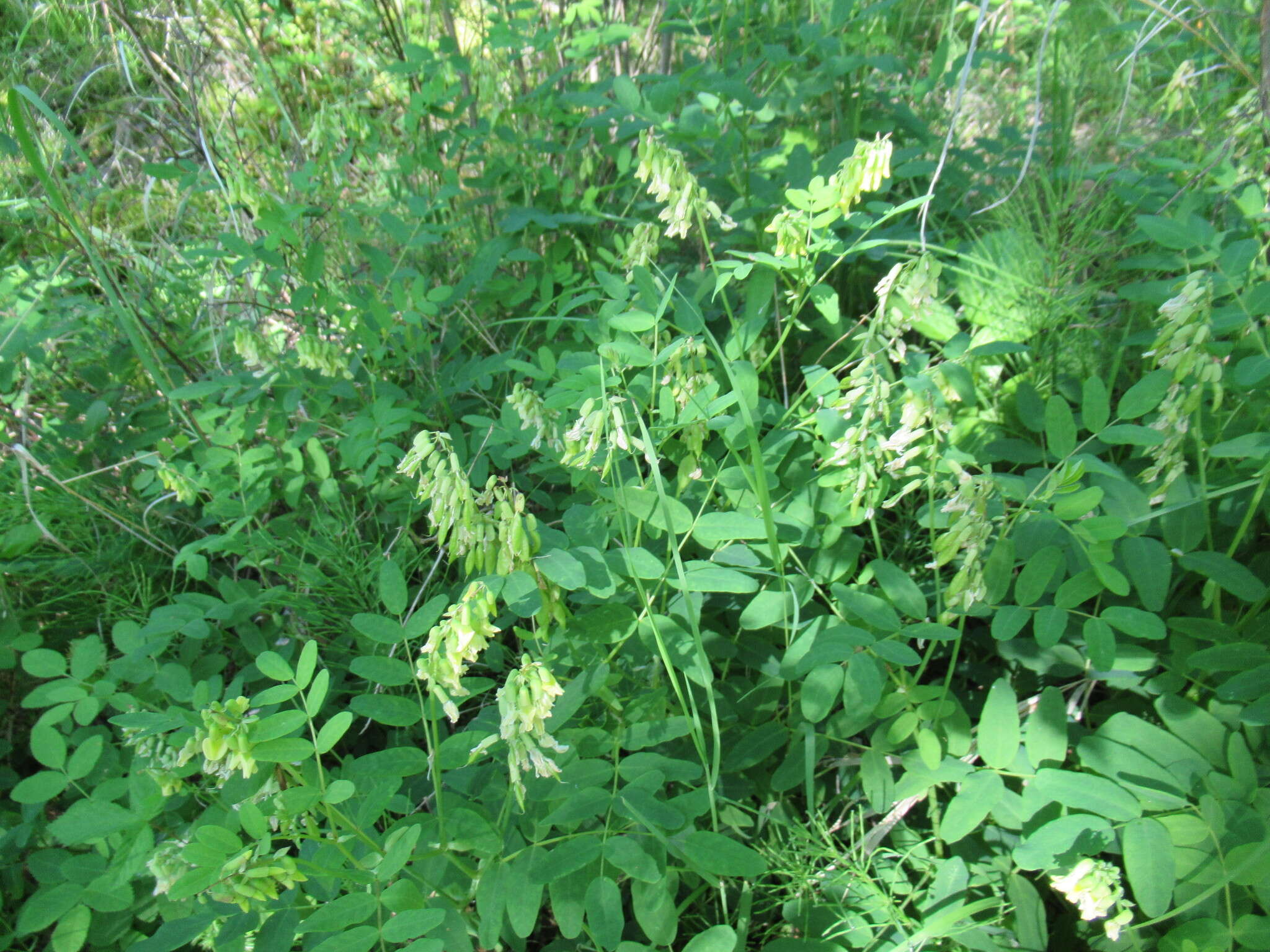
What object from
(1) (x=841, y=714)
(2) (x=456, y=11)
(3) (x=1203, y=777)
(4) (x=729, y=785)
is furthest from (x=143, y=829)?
(2) (x=456, y=11)

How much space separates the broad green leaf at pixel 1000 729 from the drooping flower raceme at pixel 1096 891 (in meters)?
0.19

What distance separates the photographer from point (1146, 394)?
1404mm

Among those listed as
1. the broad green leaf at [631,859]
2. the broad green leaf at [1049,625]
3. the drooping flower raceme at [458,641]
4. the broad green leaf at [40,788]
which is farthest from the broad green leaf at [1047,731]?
the broad green leaf at [40,788]

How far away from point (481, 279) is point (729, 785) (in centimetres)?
131

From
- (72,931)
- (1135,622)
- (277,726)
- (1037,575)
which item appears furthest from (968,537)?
(72,931)

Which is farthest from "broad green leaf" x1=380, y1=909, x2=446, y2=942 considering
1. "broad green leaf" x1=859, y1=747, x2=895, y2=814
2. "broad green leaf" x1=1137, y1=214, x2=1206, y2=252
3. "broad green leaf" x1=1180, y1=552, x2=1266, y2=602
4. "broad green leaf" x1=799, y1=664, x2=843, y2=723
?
"broad green leaf" x1=1137, y1=214, x2=1206, y2=252

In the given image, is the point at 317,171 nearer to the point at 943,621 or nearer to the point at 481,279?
the point at 481,279

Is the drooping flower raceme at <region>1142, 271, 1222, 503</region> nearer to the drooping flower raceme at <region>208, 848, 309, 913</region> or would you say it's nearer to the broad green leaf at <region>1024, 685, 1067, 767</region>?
the broad green leaf at <region>1024, 685, 1067, 767</region>

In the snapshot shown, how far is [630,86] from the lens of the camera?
6.72 feet

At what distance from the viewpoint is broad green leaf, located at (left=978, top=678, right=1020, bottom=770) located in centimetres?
133

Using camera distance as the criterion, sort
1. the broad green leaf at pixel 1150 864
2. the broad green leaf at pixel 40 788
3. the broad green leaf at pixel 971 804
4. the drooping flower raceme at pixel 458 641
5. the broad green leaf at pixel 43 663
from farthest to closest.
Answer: the broad green leaf at pixel 43 663 < the broad green leaf at pixel 40 788 < the broad green leaf at pixel 971 804 < the broad green leaf at pixel 1150 864 < the drooping flower raceme at pixel 458 641

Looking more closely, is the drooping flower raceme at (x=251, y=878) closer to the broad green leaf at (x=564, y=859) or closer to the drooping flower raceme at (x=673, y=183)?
the broad green leaf at (x=564, y=859)

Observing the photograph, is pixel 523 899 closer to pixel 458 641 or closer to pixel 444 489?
pixel 458 641

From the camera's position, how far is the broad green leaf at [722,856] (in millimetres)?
1211
